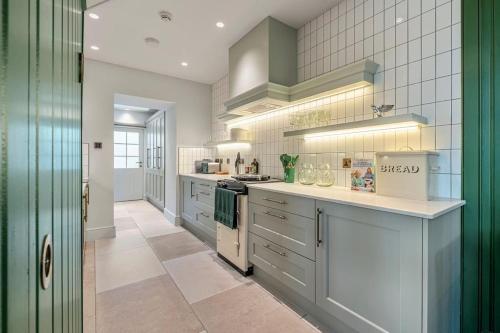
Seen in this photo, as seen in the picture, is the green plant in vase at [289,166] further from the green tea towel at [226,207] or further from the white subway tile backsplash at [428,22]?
the white subway tile backsplash at [428,22]

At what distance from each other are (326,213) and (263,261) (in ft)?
2.88

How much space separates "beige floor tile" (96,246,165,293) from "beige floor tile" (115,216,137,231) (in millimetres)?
1165

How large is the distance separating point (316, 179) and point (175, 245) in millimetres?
2159

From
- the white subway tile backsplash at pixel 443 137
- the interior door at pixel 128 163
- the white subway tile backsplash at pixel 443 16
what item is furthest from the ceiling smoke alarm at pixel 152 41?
the interior door at pixel 128 163

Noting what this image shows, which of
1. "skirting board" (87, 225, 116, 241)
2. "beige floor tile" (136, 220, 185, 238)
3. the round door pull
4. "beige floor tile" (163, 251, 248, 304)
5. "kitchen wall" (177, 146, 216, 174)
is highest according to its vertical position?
"kitchen wall" (177, 146, 216, 174)

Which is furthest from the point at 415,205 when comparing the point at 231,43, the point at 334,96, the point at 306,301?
the point at 231,43

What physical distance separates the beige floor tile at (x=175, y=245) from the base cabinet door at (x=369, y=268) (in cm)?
188

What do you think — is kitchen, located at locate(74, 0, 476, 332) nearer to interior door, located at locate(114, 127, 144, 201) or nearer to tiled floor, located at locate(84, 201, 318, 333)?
tiled floor, located at locate(84, 201, 318, 333)

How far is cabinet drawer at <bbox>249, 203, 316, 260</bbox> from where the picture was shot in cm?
172

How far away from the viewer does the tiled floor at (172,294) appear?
168cm

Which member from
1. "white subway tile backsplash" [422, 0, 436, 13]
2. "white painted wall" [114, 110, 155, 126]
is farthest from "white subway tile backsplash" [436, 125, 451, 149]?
"white painted wall" [114, 110, 155, 126]

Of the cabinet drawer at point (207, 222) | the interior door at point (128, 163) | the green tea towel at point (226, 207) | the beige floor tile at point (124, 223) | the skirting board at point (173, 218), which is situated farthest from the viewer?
the interior door at point (128, 163)

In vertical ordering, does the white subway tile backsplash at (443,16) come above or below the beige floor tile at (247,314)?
above

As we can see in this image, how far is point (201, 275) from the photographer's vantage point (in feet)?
7.80
